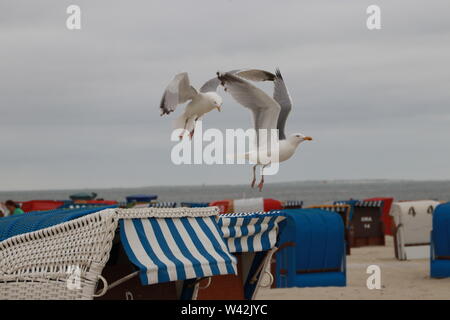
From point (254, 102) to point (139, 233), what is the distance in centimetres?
468

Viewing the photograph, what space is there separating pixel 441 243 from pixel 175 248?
33.3ft

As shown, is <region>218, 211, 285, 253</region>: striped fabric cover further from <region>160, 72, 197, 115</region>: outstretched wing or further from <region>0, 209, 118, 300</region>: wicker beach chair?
<region>160, 72, 197, 115</region>: outstretched wing

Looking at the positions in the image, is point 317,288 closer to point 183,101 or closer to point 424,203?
point 183,101

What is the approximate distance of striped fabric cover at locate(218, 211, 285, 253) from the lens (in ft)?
22.0

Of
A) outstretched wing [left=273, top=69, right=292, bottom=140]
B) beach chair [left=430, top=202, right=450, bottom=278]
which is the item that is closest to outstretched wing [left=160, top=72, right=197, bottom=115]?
A: outstretched wing [left=273, top=69, right=292, bottom=140]

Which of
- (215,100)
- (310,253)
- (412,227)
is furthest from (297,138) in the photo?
(412,227)

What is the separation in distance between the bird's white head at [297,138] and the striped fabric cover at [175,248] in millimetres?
2693

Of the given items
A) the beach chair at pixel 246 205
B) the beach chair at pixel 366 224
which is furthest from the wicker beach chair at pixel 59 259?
the beach chair at pixel 366 224

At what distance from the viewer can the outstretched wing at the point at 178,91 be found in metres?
9.50

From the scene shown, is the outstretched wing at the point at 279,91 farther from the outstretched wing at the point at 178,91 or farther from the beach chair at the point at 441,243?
the beach chair at the point at 441,243

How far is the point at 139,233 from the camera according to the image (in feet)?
18.7

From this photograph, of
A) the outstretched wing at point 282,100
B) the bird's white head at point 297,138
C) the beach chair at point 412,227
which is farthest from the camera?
the beach chair at point 412,227

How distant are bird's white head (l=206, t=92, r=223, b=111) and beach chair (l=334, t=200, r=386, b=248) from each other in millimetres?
15578

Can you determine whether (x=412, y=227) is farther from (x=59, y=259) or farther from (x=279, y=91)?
(x=59, y=259)
